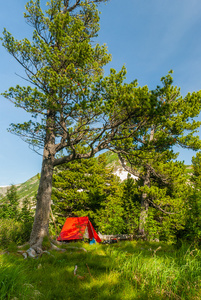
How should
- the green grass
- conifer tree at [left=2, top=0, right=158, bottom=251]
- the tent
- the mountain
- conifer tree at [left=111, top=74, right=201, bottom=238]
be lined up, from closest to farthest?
the green grass < conifer tree at [left=2, top=0, right=158, bottom=251] < conifer tree at [left=111, top=74, right=201, bottom=238] < the tent < the mountain

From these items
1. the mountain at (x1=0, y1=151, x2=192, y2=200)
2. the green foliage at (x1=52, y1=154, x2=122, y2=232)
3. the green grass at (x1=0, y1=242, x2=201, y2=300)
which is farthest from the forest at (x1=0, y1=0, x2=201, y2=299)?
the mountain at (x1=0, y1=151, x2=192, y2=200)

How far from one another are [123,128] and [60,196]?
1786 centimetres

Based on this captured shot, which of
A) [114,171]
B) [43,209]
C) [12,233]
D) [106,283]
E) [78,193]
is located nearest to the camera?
[106,283]

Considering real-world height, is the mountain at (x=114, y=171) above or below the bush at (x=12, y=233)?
above

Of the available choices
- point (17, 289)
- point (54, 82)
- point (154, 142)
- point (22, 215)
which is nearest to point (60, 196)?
point (22, 215)

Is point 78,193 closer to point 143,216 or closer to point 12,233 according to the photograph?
point 143,216

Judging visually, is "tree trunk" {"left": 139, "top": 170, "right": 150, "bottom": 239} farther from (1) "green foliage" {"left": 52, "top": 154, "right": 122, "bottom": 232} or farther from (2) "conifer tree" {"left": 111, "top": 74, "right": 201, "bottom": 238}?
(1) "green foliage" {"left": 52, "top": 154, "right": 122, "bottom": 232}

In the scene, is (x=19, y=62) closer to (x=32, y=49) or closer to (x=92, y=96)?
(x=32, y=49)

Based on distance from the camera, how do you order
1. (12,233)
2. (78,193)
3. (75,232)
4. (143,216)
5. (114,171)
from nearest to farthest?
(12,233) → (143,216) → (75,232) → (78,193) → (114,171)

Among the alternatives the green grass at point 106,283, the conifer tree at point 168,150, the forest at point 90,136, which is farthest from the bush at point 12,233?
the conifer tree at point 168,150

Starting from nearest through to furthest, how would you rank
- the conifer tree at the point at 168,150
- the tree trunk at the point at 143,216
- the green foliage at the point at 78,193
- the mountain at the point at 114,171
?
the conifer tree at the point at 168,150 → the tree trunk at the point at 143,216 → the green foliage at the point at 78,193 → the mountain at the point at 114,171

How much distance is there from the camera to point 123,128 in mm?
7945

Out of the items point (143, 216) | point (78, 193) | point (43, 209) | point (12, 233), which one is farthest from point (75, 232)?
point (43, 209)

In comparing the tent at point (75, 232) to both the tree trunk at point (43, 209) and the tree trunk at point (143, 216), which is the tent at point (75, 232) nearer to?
the tree trunk at point (143, 216)
